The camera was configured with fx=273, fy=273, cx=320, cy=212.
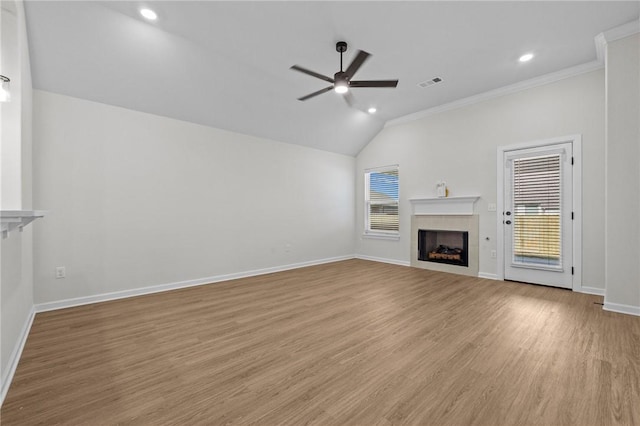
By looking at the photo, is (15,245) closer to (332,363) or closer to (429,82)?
(332,363)

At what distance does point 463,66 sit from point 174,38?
152 inches

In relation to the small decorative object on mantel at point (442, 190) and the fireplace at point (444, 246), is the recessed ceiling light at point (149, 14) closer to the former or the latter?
the small decorative object on mantel at point (442, 190)

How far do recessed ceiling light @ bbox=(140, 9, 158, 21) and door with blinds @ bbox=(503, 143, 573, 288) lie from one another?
5.33 metres

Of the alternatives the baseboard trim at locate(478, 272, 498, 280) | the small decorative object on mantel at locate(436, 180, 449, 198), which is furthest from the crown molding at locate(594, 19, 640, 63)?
the baseboard trim at locate(478, 272, 498, 280)

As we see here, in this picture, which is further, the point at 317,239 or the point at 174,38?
the point at 317,239

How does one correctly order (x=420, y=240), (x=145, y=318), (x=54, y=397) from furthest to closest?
1. (x=420, y=240)
2. (x=145, y=318)
3. (x=54, y=397)

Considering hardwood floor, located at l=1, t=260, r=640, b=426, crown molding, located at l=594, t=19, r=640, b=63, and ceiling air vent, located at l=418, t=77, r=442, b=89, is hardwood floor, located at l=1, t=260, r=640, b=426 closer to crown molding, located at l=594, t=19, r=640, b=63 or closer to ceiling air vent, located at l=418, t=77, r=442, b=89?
crown molding, located at l=594, t=19, r=640, b=63

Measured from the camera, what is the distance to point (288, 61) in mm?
3732

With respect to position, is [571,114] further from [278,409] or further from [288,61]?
[278,409]

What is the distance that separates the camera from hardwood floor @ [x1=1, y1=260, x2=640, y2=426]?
1.56 m

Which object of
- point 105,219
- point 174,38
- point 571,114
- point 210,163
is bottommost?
point 105,219

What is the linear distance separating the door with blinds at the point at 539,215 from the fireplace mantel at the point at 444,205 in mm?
582

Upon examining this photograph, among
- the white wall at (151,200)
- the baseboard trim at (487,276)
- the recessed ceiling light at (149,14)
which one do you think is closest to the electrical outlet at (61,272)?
the white wall at (151,200)

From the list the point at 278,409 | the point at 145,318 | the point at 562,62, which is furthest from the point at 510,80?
the point at 145,318
